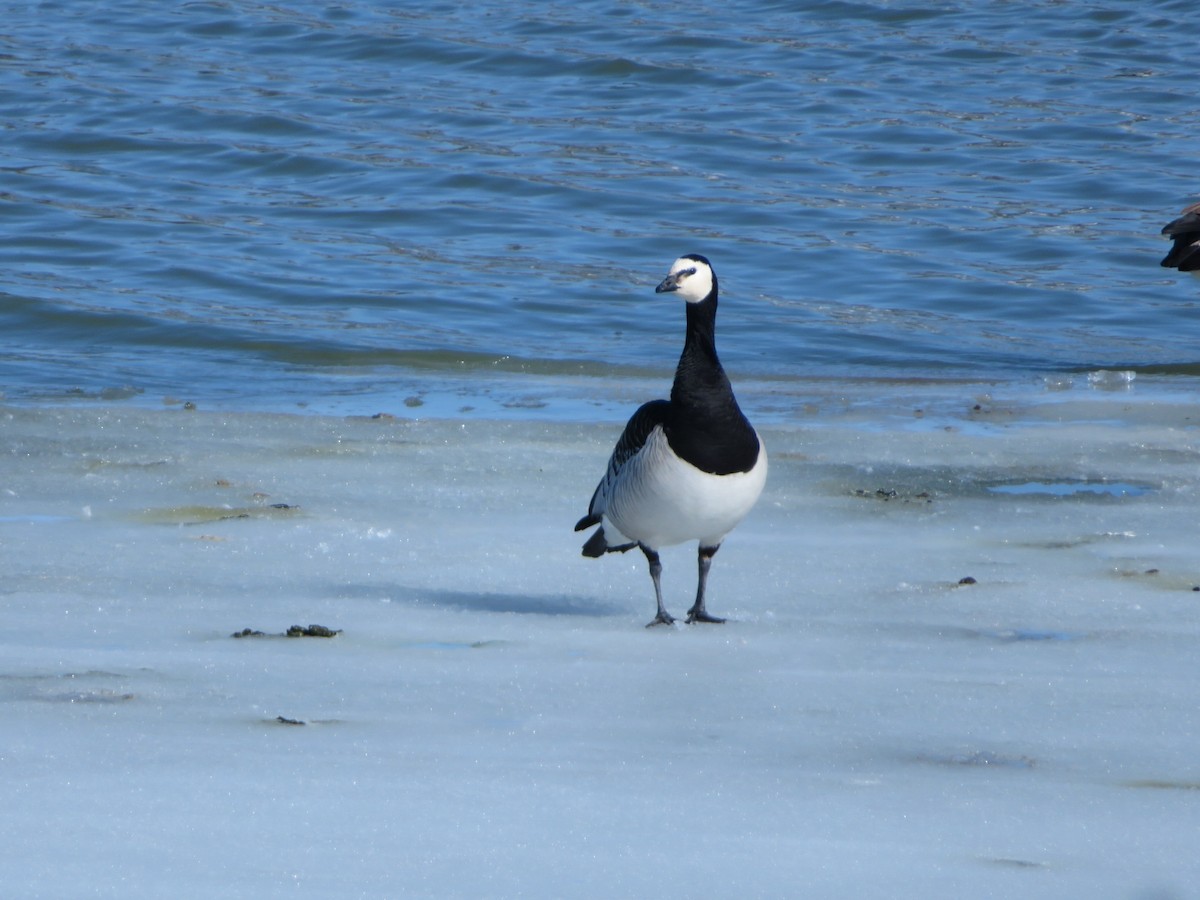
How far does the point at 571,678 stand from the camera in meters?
4.78

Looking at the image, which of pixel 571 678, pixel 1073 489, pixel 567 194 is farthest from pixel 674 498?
pixel 567 194

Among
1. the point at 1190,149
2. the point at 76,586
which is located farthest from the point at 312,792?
the point at 1190,149

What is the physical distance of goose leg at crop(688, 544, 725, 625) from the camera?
18.0ft

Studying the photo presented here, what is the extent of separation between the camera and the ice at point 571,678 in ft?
11.5

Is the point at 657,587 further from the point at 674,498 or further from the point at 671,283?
the point at 671,283

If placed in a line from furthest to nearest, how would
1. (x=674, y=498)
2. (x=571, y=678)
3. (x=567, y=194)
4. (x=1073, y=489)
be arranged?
(x=567, y=194) → (x=1073, y=489) → (x=674, y=498) → (x=571, y=678)

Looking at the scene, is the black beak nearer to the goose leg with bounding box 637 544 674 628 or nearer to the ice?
the goose leg with bounding box 637 544 674 628

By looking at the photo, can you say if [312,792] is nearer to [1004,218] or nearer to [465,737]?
[465,737]

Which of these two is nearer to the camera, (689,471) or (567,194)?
(689,471)

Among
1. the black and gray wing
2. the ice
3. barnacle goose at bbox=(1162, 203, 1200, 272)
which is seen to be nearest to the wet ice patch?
the ice

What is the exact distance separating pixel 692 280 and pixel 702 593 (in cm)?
103

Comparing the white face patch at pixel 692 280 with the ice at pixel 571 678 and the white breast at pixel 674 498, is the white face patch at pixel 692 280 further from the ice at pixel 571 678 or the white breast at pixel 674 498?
the ice at pixel 571 678

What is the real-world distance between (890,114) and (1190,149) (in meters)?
3.10

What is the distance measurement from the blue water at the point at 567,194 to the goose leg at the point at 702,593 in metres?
4.07
